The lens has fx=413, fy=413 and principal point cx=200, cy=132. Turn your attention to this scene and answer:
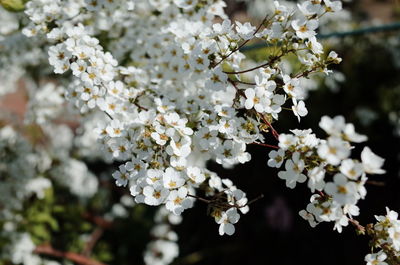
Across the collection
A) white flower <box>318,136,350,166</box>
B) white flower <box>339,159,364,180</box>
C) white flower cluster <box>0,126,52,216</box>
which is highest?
white flower <box>318,136,350,166</box>

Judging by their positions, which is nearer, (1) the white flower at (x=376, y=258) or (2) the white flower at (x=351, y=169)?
(2) the white flower at (x=351, y=169)

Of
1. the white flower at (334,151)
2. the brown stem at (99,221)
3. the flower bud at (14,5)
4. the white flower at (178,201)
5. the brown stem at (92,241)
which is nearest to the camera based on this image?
the white flower at (334,151)

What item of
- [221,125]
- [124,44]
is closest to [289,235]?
[124,44]

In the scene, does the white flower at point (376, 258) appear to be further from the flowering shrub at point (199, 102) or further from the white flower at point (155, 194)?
the white flower at point (155, 194)

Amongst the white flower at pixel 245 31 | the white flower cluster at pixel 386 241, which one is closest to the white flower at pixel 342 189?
the white flower cluster at pixel 386 241

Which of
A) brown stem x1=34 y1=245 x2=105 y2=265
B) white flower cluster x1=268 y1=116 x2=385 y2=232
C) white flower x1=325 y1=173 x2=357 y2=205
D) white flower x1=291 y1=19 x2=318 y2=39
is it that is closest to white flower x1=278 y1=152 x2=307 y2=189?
white flower cluster x1=268 y1=116 x2=385 y2=232

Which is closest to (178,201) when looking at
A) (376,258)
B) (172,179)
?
(172,179)

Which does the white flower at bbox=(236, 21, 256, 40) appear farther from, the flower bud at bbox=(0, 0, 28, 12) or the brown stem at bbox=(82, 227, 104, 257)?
the brown stem at bbox=(82, 227, 104, 257)

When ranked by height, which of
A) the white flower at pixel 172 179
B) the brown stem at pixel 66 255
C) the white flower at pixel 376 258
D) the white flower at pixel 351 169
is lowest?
the brown stem at pixel 66 255
